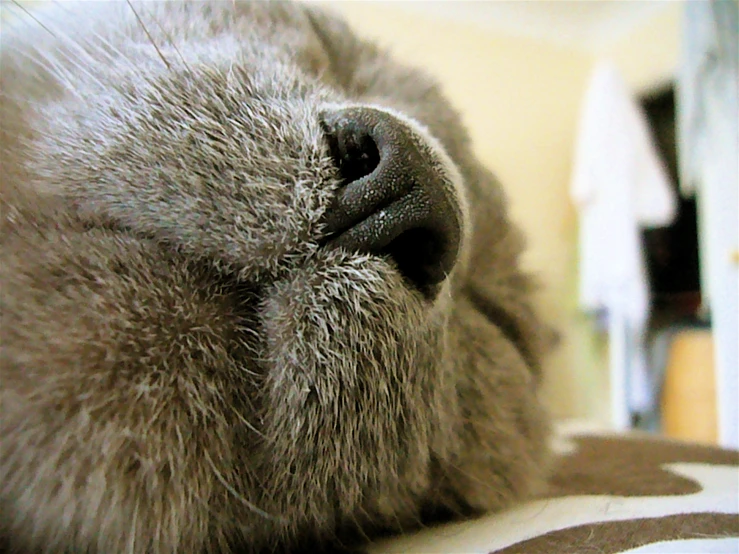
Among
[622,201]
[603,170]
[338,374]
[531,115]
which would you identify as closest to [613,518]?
[338,374]

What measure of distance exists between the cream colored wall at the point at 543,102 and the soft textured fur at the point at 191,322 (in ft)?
9.52

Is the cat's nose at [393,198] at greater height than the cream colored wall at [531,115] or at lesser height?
lesser

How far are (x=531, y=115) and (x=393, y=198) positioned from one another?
3.55 metres

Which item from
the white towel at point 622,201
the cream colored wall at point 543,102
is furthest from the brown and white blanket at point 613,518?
the cream colored wall at point 543,102

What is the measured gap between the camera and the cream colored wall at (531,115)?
134 inches

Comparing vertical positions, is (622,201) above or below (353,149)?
above

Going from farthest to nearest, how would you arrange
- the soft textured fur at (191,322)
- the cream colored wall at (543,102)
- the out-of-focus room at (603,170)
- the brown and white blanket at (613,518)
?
the cream colored wall at (543,102)
the out-of-focus room at (603,170)
the brown and white blanket at (613,518)
the soft textured fur at (191,322)

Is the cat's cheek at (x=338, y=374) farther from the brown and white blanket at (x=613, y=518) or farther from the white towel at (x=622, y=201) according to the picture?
the white towel at (x=622, y=201)

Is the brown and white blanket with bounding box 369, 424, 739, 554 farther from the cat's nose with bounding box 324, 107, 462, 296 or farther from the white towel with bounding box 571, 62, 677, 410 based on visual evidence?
the white towel with bounding box 571, 62, 677, 410

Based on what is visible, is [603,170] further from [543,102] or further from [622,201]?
[543,102]

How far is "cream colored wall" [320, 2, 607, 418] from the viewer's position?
3.42 metres

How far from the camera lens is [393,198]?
46 cm

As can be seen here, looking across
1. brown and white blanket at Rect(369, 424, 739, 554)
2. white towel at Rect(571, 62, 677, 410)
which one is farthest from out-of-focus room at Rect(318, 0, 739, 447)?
brown and white blanket at Rect(369, 424, 739, 554)

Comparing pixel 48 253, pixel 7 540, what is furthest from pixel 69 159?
pixel 7 540
